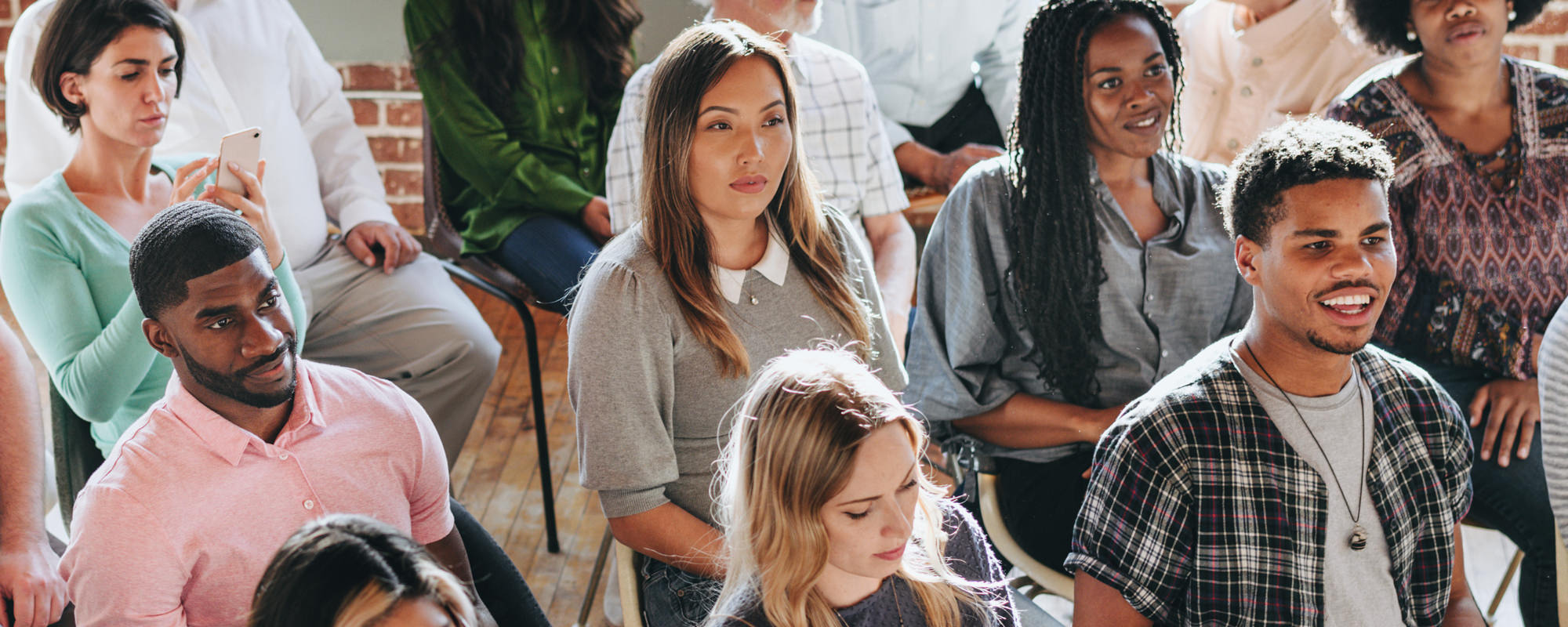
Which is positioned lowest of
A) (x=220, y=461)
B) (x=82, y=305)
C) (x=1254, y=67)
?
(x=82, y=305)

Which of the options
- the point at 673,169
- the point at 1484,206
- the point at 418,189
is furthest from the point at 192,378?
the point at 418,189

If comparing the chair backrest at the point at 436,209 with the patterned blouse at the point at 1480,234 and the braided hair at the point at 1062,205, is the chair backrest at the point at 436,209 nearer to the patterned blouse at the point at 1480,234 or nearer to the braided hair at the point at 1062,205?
A: the braided hair at the point at 1062,205

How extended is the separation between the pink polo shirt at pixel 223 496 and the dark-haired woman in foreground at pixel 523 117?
1.06 metres

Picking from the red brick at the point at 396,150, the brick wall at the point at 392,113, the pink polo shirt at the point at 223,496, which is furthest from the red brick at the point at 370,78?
the pink polo shirt at the point at 223,496

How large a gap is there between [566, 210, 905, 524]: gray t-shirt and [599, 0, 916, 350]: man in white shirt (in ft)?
2.19

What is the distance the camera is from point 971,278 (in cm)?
192

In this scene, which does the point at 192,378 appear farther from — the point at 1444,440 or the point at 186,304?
the point at 1444,440

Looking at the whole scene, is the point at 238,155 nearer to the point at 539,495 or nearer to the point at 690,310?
the point at 690,310

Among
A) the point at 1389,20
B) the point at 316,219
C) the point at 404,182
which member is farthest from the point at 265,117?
the point at 1389,20

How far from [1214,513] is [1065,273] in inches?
22.1

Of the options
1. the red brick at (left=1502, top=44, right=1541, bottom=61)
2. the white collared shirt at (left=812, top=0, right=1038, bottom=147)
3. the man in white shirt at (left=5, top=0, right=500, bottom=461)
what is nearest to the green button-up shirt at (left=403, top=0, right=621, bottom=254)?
the man in white shirt at (left=5, top=0, right=500, bottom=461)

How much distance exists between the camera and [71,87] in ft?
6.16

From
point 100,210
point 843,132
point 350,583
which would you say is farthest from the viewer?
point 843,132

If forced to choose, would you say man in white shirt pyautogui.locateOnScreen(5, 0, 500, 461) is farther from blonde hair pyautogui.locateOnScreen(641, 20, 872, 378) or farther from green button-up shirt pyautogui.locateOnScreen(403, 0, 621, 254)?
blonde hair pyautogui.locateOnScreen(641, 20, 872, 378)
